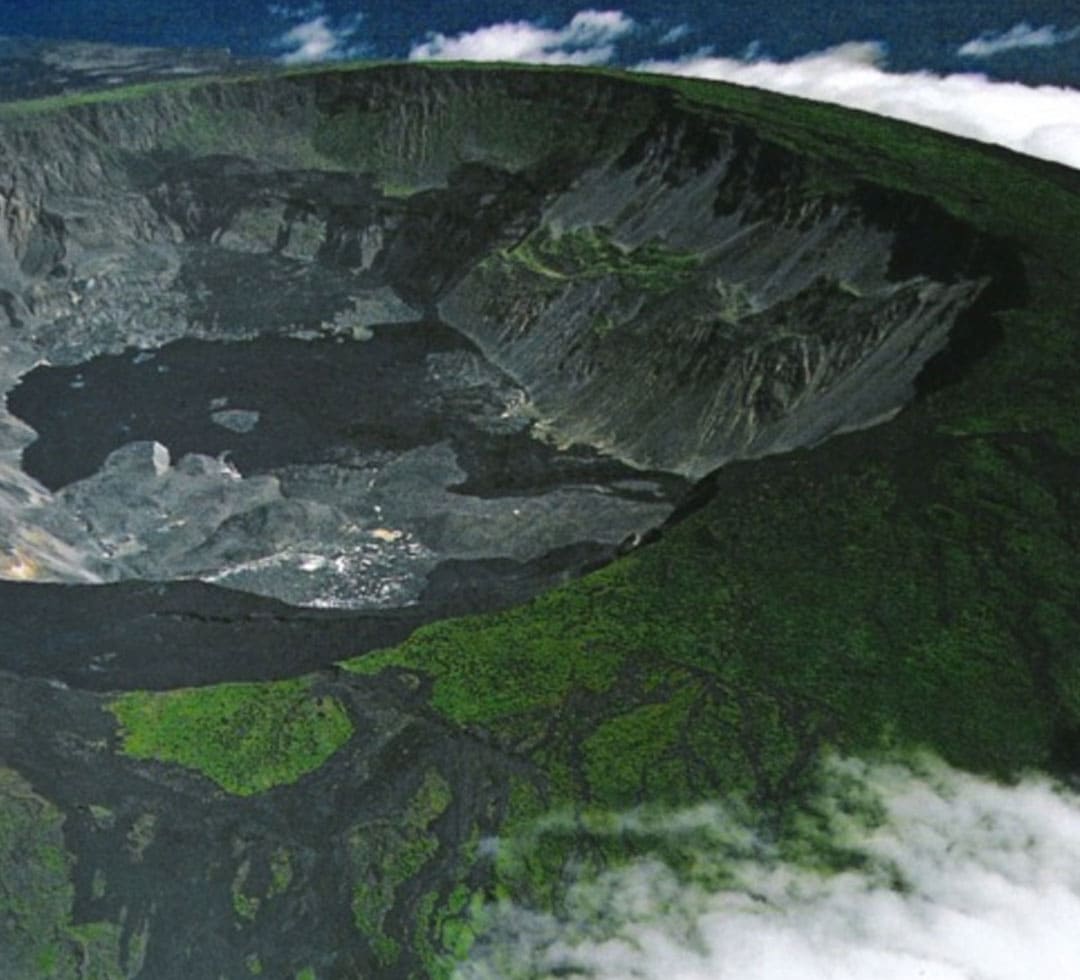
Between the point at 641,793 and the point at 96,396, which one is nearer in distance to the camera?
the point at 641,793

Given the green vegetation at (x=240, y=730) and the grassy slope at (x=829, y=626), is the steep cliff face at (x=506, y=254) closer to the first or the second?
the grassy slope at (x=829, y=626)

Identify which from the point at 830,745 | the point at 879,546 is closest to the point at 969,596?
the point at 879,546

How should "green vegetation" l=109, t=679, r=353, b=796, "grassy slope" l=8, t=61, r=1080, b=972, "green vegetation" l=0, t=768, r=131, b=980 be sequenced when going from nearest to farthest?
"green vegetation" l=0, t=768, r=131, b=980
"grassy slope" l=8, t=61, r=1080, b=972
"green vegetation" l=109, t=679, r=353, b=796

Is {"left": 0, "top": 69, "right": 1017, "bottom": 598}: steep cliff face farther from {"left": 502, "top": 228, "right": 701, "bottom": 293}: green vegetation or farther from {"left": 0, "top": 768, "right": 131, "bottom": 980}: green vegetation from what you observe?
{"left": 0, "top": 768, "right": 131, "bottom": 980}: green vegetation

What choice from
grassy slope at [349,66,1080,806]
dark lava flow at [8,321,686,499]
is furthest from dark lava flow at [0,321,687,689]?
grassy slope at [349,66,1080,806]

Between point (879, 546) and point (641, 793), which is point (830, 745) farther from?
point (879, 546)

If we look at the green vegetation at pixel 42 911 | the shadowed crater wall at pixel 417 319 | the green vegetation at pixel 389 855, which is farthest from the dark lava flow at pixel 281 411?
the green vegetation at pixel 42 911
